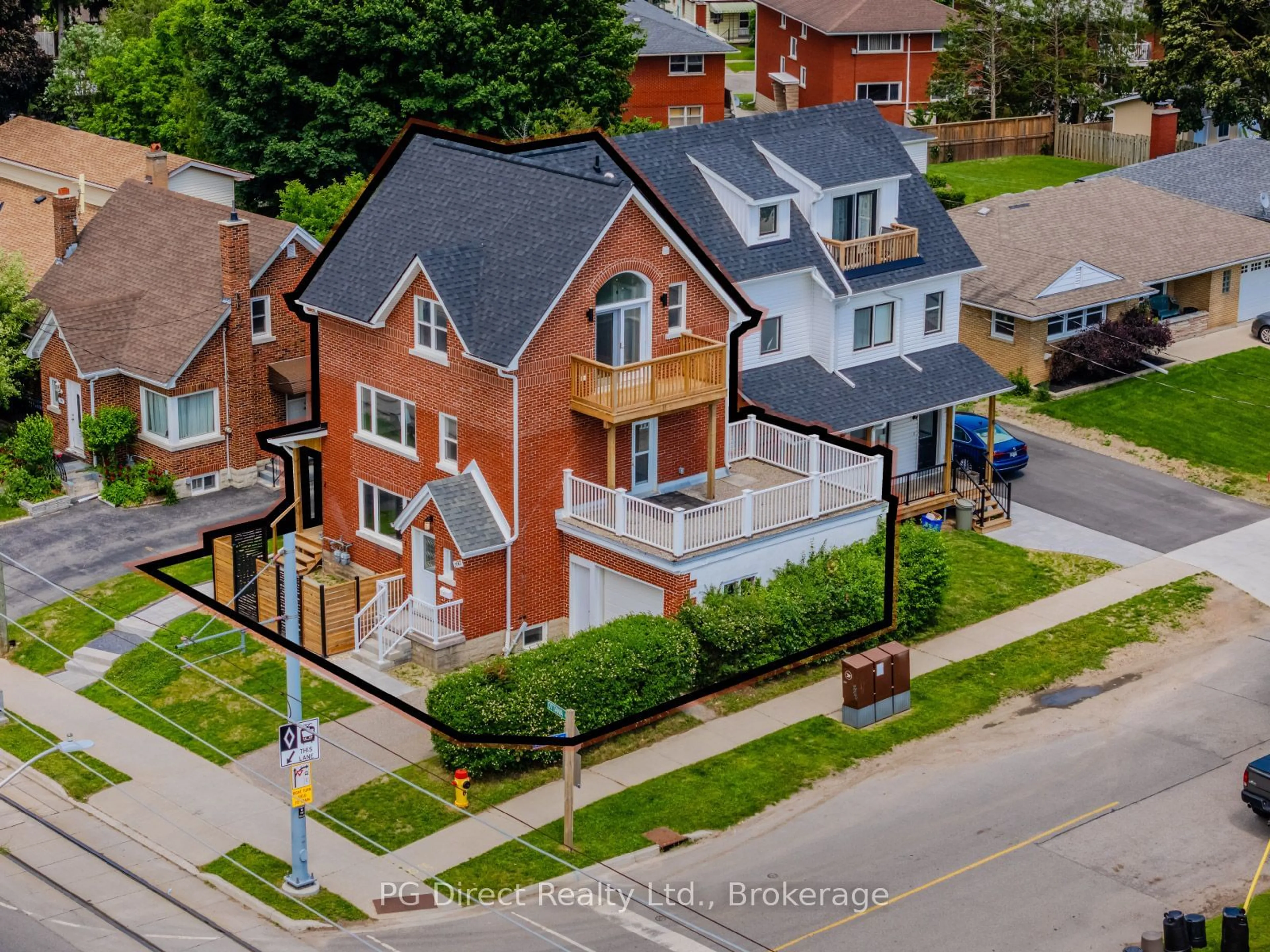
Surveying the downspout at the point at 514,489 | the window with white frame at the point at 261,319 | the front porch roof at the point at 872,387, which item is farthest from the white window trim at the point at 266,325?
the downspout at the point at 514,489

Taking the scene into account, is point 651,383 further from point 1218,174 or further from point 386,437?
point 1218,174

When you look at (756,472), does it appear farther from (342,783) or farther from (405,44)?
(405,44)

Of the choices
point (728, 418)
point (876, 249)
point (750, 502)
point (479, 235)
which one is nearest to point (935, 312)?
point (876, 249)

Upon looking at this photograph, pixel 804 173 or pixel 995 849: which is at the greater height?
pixel 804 173

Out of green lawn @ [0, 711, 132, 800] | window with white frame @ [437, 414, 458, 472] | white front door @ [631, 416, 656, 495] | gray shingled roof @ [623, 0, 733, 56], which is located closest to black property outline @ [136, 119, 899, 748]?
white front door @ [631, 416, 656, 495]

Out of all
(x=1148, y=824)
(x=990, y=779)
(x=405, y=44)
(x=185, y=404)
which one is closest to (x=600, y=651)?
(x=990, y=779)

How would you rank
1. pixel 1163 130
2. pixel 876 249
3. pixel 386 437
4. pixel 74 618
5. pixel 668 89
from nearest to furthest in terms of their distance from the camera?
pixel 386 437, pixel 74 618, pixel 876 249, pixel 1163 130, pixel 668 89
